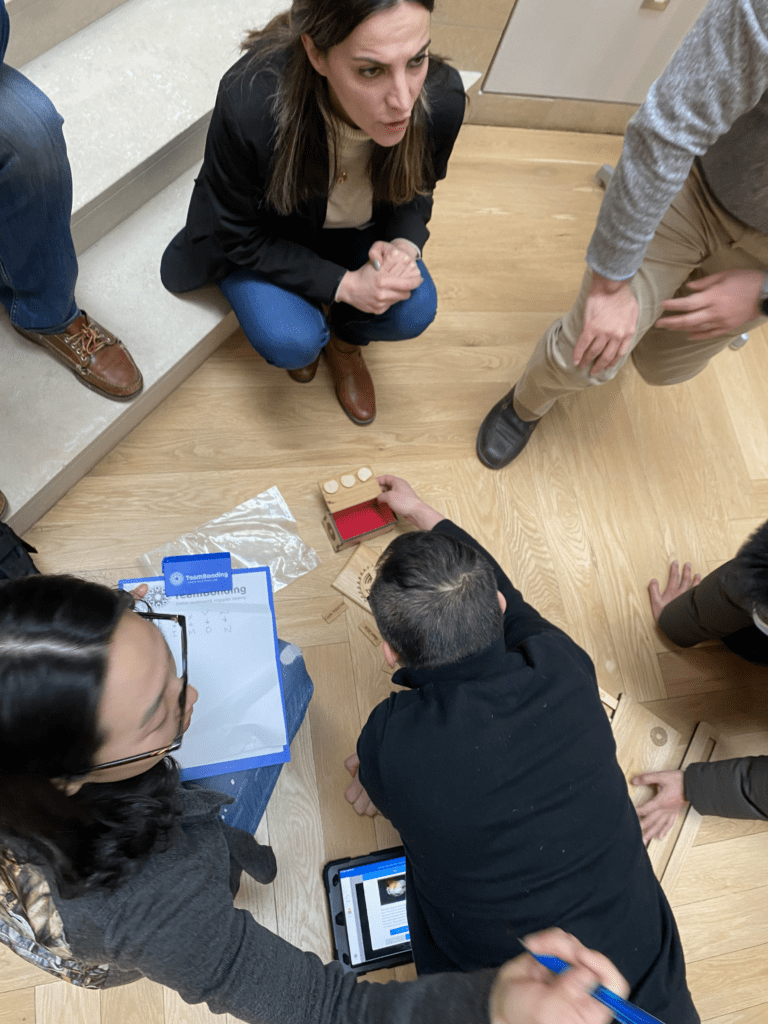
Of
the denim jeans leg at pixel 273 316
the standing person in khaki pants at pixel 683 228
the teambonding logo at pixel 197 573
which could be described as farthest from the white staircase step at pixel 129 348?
the standing person in khaki pants at pixel 683 228

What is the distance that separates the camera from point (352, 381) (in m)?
1.63

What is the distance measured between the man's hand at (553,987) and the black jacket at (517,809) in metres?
0.20

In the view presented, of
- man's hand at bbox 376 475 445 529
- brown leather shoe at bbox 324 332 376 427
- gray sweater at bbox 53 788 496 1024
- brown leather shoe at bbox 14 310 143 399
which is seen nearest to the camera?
gray sweater at bbox 53 788 496 1024

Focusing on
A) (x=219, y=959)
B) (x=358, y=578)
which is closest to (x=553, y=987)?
(x=219, y=959)

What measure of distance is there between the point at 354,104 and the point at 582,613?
3.81 ft

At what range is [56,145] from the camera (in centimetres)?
105

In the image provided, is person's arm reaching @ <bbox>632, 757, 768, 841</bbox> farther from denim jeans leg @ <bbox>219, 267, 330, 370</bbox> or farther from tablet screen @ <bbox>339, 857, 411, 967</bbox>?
denim jeans leg @ <bbox>219, 267, 330, 370</bbox>

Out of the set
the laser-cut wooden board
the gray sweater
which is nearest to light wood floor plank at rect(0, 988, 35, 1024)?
the gray sweater

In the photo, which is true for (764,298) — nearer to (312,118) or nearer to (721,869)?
(312,118)

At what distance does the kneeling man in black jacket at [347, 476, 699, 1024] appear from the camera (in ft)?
3.09

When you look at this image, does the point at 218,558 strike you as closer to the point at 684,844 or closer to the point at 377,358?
the point at 377,358

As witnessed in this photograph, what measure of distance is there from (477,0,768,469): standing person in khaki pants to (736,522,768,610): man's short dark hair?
41 centimetres

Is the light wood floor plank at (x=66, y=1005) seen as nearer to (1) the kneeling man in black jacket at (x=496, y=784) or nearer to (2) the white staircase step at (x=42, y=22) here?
(1) the kneeling man in black jacket at (x=496, y=784)

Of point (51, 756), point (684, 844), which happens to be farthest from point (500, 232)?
point (51, 756)
